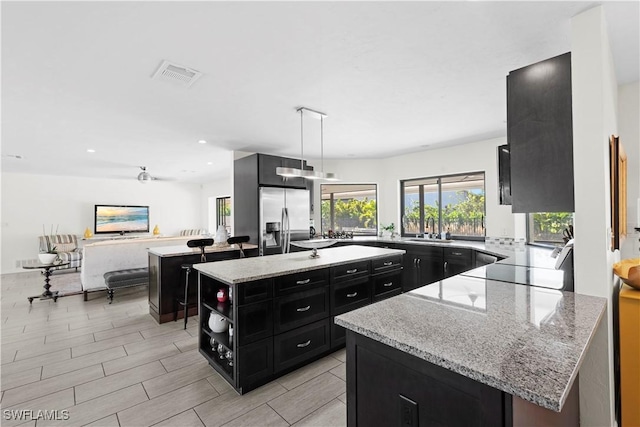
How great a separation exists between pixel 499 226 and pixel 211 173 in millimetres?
6930

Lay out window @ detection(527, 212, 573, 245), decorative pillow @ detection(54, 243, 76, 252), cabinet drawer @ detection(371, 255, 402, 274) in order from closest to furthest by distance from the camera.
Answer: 1. cabinet drawer @ detection(371, 255, 402, 274)
2. window @ detection(527, 212, 573, 245)
3. decorative pillow @ detection(54, 243, 76, 252)

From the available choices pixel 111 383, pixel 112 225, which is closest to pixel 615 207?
pixel 111 383

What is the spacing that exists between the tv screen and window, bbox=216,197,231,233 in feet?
7.09

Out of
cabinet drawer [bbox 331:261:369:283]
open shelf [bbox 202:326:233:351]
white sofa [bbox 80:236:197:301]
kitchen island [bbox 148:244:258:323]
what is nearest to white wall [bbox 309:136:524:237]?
cabinet drawer [bbox 331:261:369:283]

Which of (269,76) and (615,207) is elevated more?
(269,76)

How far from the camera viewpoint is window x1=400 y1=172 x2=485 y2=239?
500 centimetres

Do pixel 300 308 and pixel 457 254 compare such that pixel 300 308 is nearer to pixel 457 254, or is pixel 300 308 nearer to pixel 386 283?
pixel 386 283

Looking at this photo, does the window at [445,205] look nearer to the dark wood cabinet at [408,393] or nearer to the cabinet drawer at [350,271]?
the cabinet drawer at [350,271]

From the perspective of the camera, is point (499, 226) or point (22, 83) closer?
point (22, 83)

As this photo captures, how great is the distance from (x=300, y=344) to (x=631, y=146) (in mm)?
3455

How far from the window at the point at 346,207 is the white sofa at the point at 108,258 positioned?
3075 millimetres

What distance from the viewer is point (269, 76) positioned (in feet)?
8.14

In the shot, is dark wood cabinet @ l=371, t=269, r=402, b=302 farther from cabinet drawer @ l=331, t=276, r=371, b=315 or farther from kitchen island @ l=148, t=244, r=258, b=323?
kitchen island @ l=148, t=244, r=258, b=323

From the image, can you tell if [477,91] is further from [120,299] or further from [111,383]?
[120,299]
